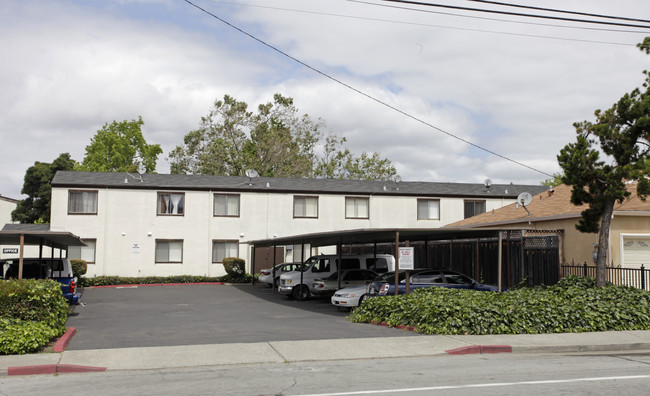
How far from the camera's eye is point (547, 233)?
72.6ft

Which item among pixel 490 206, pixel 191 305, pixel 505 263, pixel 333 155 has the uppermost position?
pixel 333 155

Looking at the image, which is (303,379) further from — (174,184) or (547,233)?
(174,184)

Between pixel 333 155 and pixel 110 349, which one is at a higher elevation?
pixel 333 155

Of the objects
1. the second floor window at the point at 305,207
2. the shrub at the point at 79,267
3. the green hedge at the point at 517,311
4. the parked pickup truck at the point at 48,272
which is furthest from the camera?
the second floor window at the point at 305,207

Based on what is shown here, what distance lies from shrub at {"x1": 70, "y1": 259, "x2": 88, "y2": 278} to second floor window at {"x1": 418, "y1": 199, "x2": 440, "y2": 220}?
65.5 ft

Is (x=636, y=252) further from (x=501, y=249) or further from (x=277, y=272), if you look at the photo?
(x=277, y=272)

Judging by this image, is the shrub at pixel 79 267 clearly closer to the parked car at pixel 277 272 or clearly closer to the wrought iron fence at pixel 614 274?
the parked car at pixel 277 272

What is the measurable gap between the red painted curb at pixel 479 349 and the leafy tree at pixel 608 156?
6.75m

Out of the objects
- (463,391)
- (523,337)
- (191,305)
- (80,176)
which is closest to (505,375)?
(463,391)

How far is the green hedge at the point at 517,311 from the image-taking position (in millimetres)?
14523

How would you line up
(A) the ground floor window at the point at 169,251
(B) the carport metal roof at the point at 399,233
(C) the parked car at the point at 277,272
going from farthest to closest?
(A) the ground floor window at the point at 169,251 → (C) the parked car at the point at 277,272 → (B) the carport metal roof at the point at 399,233

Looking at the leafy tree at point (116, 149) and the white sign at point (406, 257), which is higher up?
the leafy tree at point (116, 149)

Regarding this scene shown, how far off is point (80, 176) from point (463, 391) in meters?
32.1

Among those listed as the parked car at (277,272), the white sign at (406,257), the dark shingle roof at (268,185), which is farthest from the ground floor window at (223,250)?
the white sign at (406,257)
